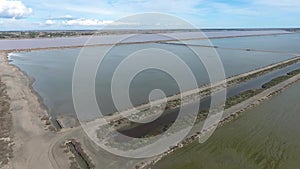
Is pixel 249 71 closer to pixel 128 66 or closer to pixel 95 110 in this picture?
pixel 128 66

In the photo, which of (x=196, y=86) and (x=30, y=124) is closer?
(x=30, y=124)

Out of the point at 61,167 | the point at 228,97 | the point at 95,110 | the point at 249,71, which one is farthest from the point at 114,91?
the point at 249,71

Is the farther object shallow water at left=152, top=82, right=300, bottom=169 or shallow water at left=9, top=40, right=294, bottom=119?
shallow water at left=9, top=40, right=294, bottom=119

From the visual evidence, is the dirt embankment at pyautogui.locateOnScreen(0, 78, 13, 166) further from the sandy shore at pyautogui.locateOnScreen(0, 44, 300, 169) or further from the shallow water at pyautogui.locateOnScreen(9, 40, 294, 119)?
the shallow water at pyautogui.locateOnScreen(9, 40, 294, 119)

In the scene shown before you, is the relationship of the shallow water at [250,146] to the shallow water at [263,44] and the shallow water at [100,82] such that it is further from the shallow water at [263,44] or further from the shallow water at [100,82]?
the shallow water at [263,44]

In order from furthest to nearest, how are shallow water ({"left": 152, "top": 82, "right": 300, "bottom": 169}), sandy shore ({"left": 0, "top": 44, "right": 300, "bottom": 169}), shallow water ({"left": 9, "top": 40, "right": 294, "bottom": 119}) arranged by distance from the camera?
shallow water ({"left": 9, "top": 40, "right": 294, "bottom": 119}), shallow water ({"left": 152, "top": 82, "right": 300, "bottom": 169}), sandy shore ({"left": 0, "top": 44, "right": 300, "bottom": 169})

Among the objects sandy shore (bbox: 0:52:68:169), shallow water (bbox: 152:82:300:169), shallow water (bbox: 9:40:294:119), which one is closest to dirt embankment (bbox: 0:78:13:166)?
sandy shore (bbox: 0:52:68:169)

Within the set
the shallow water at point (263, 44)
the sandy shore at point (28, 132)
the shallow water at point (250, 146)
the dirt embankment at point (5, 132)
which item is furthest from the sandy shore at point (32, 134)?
the shallow water at point (263, 44)

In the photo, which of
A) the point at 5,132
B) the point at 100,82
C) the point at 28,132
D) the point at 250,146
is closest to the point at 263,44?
the point at 100,82

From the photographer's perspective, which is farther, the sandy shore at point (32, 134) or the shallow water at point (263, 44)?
the shallow water at point (263, 44)
